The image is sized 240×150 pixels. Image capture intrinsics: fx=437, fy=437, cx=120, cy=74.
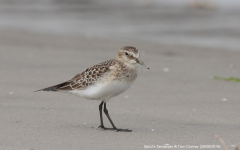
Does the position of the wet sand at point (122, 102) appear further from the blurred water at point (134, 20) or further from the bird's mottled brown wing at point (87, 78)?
the blurred water at point (134, 20)

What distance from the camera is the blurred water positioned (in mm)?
13117

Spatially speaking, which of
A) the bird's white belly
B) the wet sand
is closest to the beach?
the wet sand

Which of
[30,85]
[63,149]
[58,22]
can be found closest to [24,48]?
[30,85]

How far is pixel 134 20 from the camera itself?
1570cm

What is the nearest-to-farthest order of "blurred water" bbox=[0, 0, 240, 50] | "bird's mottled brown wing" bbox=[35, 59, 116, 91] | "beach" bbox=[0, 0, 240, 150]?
"beach" bbox=[0, 0, 240, 150], "bird's mottled brown wing" bbox=[35, 59, 116, 91], "blurred water" bbox=[0, 0, 240, 50]

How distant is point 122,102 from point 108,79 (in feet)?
5.35

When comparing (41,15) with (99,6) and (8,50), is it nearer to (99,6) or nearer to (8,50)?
(99,6)

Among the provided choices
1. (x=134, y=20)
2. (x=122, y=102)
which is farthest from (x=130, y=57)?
(x=134, y=20)

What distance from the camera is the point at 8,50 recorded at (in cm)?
1016

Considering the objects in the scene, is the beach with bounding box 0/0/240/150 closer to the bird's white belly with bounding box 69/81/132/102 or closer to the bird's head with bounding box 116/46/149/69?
the bird's white belly with bounding box 69/81/132/102

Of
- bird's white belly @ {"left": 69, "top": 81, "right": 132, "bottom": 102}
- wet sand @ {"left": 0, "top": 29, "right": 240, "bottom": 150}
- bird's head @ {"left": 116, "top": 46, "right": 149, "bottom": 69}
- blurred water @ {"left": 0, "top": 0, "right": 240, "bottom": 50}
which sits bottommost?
wet sand @ {"left": 0, "top": 29, "right": 240, "bottom": 150}

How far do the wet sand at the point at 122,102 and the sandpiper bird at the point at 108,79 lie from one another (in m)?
0.45

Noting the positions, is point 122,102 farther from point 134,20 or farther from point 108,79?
point 134,20

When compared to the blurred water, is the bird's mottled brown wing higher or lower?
lower
